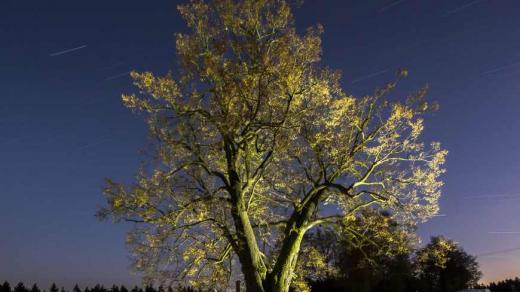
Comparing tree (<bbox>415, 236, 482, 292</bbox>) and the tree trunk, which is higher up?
tree (<bbox>415, 236, 482, 292</bbox>)

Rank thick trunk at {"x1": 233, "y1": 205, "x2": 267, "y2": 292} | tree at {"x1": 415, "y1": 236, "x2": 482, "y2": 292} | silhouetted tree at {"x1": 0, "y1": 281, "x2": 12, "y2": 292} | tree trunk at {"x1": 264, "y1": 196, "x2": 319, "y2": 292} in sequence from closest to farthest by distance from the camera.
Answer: thick trunk at {"x1": 233, "y1": 205, "x2": 267, "y2": 292}, tree trunk at {"x1": 264, "y1": 196, "x2": 319, "y2": 292}, silhouetted tree at {"x1": 0, "y1": 281, "x2": 12, "y2": 292}, tree at {"x1": 415, "y1": 236, "x2": 482, "y2": 292}

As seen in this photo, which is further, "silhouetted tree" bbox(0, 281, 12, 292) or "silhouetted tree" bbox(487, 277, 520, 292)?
"silhouetted tree" bbox(487, 277, 520, 292)

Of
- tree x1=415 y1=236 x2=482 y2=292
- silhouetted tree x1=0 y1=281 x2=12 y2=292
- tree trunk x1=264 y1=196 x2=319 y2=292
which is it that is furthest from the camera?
tree x1=415 y1=236 x2=482 y2=292

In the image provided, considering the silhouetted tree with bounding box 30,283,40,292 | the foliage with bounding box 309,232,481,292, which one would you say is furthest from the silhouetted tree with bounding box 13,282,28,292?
the foliage with bounding box 309,232,481,292

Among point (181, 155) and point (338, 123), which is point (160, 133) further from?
point (338, 123)

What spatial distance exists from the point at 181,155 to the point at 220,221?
3.39 meters

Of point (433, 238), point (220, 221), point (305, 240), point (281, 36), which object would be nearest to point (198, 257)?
point (220, 221)

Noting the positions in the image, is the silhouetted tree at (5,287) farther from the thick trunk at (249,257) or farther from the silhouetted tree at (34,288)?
the thick trunk at (249,257)

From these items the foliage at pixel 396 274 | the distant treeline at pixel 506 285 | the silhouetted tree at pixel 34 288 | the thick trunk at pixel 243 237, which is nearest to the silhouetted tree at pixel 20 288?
the silhouetted tree at pixel 34 288

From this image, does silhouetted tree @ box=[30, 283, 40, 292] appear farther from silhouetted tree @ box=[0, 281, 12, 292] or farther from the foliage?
the foliage

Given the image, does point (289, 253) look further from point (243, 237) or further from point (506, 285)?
point (506, 285)

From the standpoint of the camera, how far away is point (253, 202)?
22547 mm

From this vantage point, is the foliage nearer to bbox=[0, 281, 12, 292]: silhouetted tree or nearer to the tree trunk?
the tree trunk

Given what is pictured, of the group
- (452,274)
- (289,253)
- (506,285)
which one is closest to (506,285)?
A: (506,285)
